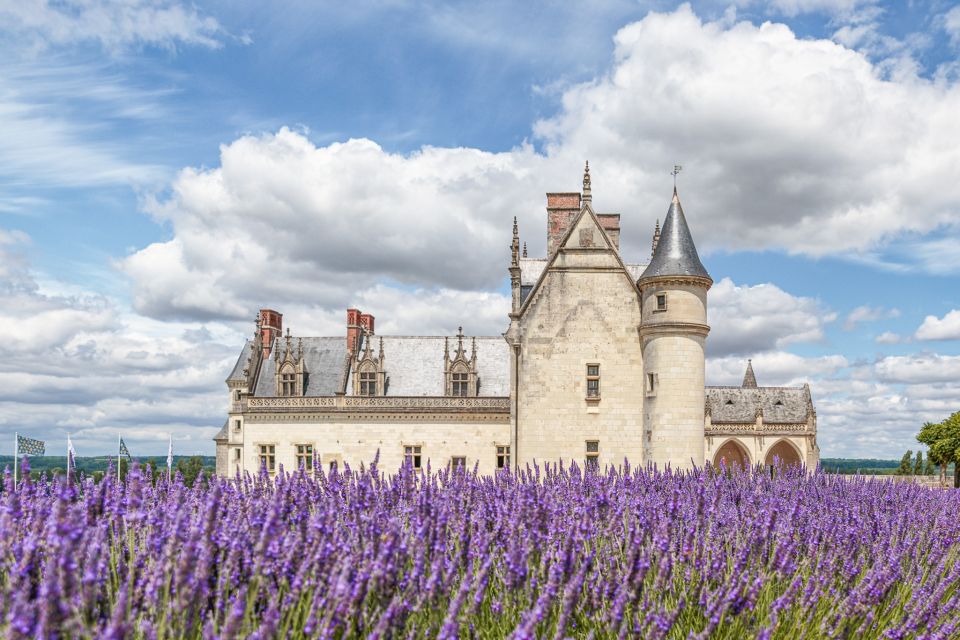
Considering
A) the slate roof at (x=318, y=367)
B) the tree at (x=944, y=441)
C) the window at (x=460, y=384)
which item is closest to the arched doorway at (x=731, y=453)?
the tree at (x=944, y=441)

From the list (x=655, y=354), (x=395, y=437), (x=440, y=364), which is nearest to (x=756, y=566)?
(x=655, y=354)

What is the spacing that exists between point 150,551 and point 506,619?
211cm

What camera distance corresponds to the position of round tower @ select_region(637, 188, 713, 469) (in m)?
23.3

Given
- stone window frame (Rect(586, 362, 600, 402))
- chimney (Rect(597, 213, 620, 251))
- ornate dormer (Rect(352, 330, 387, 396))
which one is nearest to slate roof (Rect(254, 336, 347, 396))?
ornate dormer (Rect(352, 330, 387, 396))

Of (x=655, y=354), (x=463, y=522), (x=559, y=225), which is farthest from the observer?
(x=559, y=225)

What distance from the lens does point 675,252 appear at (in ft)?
80.4

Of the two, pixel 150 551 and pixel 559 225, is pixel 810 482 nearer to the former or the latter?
pixel 150 551

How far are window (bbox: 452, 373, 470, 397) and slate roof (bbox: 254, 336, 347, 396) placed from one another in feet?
16.3

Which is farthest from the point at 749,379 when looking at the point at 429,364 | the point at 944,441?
the point at 429,364

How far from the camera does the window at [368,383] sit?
3193cm

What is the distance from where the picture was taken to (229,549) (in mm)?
4129

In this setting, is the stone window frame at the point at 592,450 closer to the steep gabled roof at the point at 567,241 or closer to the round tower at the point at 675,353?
the round tower at the point at 675,353

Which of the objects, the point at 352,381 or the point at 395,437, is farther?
the point at 352,381

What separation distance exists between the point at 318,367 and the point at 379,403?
475 cm
